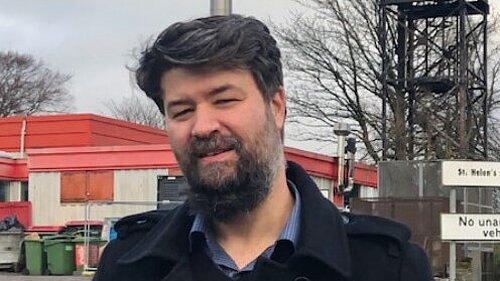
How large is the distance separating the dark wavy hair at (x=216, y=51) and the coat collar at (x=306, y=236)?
0.31m

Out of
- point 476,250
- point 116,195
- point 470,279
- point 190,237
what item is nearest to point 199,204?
point 190,237

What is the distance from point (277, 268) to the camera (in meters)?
2.52

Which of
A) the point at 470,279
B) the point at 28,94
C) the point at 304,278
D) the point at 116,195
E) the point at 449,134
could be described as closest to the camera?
the point at 304,278

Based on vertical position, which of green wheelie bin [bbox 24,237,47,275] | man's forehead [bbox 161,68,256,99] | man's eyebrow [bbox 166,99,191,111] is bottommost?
green wheelie bin [bbox 24,237,47,275]

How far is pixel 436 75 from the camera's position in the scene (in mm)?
29375

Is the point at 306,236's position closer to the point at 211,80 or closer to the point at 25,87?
the point at 211,80

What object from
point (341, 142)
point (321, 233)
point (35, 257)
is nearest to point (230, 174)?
point (321, 233)

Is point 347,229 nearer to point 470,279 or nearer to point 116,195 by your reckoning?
point 470,279

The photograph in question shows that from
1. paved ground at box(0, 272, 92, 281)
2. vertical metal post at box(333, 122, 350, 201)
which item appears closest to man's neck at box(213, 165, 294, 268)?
paved ground at box(0, 272, 92, 281)

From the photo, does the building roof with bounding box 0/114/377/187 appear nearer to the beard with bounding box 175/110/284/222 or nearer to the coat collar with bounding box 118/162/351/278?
the coat collar with bounding box 118/162/351/278

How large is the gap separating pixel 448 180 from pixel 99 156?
19.0 m

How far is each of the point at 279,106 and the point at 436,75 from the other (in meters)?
27.3

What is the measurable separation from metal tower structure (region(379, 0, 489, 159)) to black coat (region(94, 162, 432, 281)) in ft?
82.7

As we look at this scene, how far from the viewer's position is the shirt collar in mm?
2631
